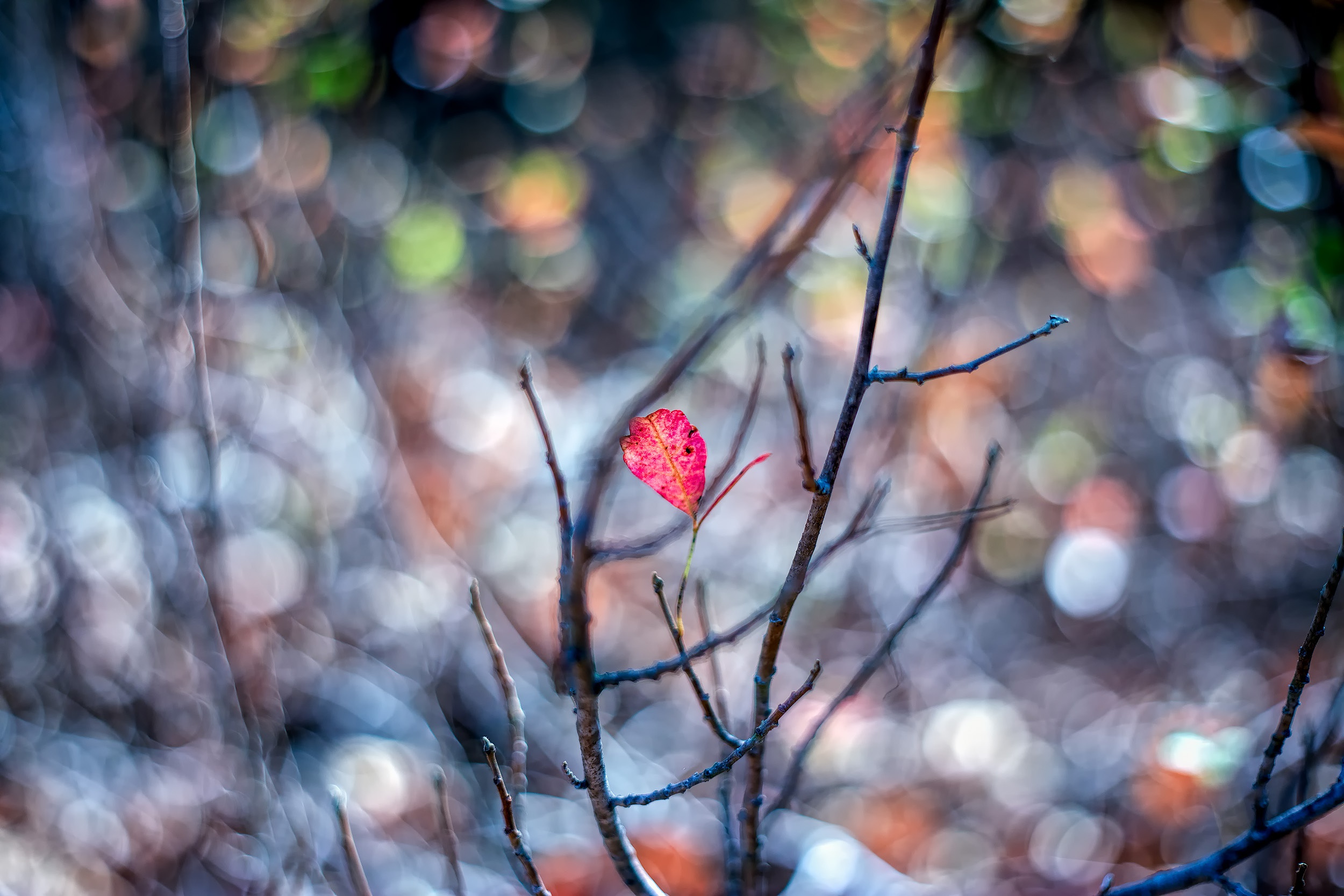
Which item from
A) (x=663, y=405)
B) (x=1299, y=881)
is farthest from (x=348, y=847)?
(x=663, y=405)

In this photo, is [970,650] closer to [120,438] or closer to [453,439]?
[453,439]

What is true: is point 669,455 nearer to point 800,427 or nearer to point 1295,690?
point 800,427

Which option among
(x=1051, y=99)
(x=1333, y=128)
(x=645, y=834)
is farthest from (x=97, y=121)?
(x=1051, y=99)

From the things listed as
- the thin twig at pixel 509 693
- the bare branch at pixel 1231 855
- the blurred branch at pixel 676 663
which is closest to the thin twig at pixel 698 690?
the blurred branch at pixel 676 663

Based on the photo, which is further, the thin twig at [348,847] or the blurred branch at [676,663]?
the thin twig at [348,847]

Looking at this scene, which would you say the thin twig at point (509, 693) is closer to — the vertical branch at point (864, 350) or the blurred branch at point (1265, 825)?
the vertical branch at point (864, 350)

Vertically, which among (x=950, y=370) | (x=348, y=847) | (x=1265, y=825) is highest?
(x=950, y=370)
